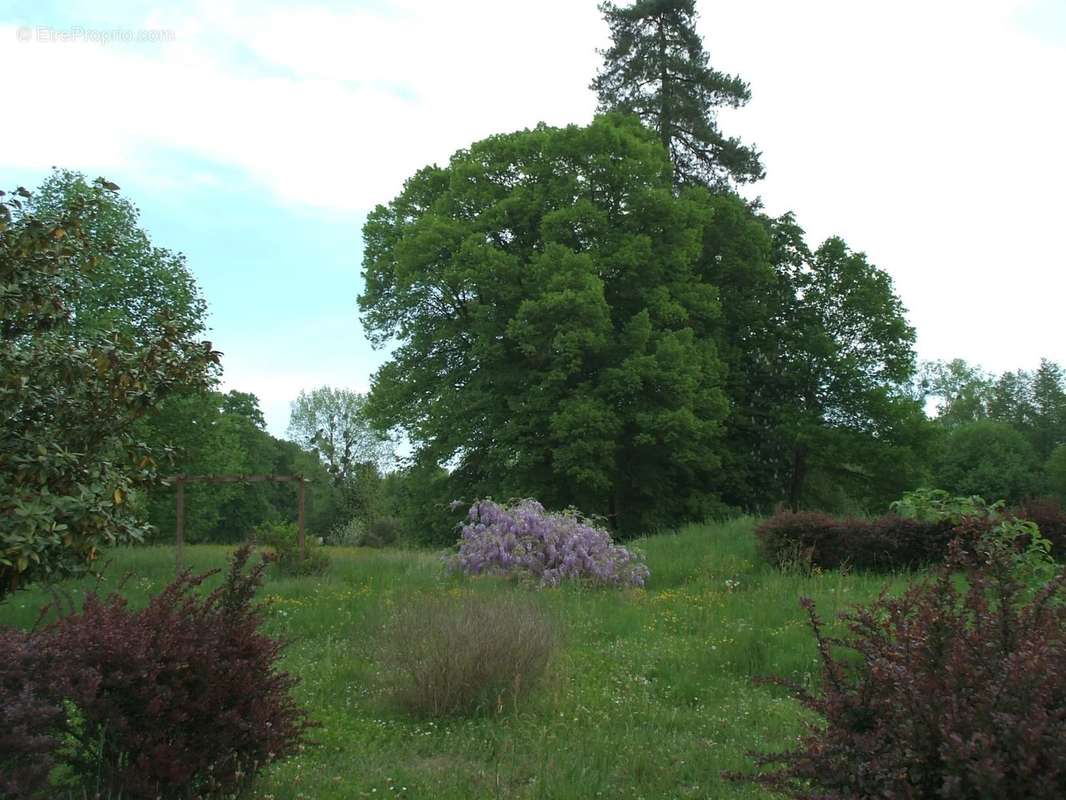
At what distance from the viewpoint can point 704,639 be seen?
9.22 meters

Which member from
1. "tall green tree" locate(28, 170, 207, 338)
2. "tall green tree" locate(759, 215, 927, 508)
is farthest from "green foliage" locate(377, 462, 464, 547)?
"tall green tree" locate(759, 215, 927, 508)

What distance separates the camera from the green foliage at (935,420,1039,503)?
4512 centimetres

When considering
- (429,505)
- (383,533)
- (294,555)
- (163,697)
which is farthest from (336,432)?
(163,697)

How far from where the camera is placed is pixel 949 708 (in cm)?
307

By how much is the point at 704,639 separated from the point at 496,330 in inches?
629

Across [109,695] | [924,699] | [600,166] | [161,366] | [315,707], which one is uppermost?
[600,166]

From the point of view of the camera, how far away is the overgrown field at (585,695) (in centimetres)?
529

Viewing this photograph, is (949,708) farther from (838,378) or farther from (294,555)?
(838,378)

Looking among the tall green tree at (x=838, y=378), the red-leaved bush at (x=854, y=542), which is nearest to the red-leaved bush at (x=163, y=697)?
the red-leaved bush at (x=854, y=542)

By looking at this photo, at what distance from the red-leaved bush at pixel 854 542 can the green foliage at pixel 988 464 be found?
34648 millimetres

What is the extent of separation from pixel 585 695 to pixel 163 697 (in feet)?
12.1

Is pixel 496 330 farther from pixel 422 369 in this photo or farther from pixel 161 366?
pixel 161 366

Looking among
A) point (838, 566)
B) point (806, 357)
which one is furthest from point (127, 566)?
point (806, 357)

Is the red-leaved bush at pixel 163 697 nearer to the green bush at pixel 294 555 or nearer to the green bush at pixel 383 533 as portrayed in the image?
the green bush at pixel 294 555
